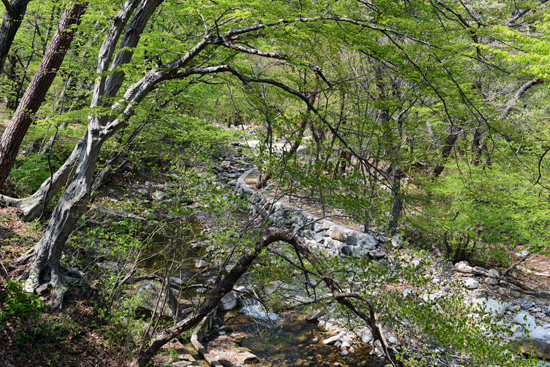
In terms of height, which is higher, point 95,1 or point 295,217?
point 95,1

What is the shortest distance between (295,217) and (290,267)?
772 cm

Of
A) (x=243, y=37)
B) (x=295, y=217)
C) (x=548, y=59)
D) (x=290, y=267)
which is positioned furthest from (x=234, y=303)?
(x=548, y=59)

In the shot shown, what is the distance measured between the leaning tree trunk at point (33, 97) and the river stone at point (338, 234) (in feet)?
29.3

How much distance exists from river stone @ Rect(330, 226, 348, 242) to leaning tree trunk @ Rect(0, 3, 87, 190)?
893 cm

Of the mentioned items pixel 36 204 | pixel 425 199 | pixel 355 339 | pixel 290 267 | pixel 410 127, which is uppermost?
pixel 410 127

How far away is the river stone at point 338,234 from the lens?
10.8 meters

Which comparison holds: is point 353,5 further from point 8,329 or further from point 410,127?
point 8,329

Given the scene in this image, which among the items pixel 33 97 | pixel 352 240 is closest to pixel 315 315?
pixel 352 240

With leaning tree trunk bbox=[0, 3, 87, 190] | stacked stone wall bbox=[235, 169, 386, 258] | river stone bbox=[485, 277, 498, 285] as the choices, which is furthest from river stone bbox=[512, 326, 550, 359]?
leaning tree trunk bbox=[0, 3, 87, 190]

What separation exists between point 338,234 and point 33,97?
361 inches

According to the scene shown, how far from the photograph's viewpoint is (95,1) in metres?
5.01

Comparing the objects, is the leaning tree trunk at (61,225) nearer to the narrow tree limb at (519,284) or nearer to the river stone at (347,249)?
the river stone at (347,249)

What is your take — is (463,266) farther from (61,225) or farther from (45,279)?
(45,279)

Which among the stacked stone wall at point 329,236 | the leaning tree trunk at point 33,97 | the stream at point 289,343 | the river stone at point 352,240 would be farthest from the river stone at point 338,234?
the leaning tree trunk at point 33,97
